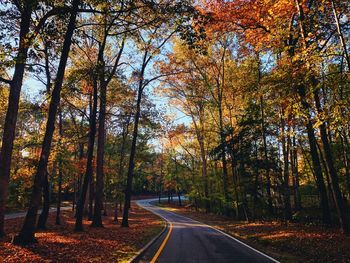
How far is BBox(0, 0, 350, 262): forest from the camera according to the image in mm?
10023

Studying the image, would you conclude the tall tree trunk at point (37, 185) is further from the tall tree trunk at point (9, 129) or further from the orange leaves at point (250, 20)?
the orange leaves at point (250, 20)

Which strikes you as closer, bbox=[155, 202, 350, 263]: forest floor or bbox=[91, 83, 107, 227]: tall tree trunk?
bbox=[155, 202, 350, 263]: forest floor

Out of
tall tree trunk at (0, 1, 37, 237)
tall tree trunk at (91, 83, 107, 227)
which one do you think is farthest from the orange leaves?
tall tree trunk at (0, 1, 37, 237)

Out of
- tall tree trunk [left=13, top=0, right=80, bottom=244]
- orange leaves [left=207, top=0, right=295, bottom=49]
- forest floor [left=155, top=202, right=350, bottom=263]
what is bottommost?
forest floor [left=155, top=202, right=350, bottom=263]

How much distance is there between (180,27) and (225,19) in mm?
8942

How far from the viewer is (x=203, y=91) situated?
96.0ft

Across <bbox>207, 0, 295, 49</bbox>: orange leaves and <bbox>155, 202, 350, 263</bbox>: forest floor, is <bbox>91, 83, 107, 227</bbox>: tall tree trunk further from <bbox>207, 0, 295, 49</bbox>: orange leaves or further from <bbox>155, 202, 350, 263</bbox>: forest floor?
<bbox>155, 202, 350, 263</bbox>: forest floor

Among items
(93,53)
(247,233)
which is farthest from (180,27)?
(93,53)

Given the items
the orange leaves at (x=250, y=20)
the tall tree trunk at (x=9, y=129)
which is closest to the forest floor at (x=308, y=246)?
the orange leaves at (x=250, y=20)

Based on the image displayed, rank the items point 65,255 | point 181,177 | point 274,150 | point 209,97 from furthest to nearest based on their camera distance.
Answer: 1. point 181,177
2. point 209,97
3. point 274,150
4. point 65,255

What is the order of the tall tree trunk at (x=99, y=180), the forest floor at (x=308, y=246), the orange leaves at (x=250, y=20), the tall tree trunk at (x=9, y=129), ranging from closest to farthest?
the forest floor at (x=308, y=246)
the tall tree trunk at (x=9, y=129)
the orange leaves at (x=250, y=20)
the tall tree trunk at (x=99, y=180)

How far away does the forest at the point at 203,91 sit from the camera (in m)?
10.0

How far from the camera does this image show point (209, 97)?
1195 inches

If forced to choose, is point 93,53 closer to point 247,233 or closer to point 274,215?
point 247,233
